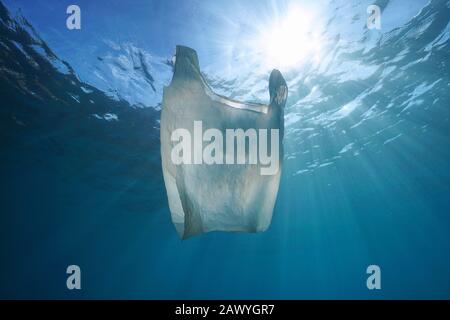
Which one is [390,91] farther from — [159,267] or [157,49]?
[159,267]

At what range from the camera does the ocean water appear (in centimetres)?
1181

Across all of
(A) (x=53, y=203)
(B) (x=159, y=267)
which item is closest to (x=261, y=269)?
(B) (x=159, y=267)

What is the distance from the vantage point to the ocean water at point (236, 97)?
1181 centimetres

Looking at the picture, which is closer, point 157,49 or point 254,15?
point 254,15

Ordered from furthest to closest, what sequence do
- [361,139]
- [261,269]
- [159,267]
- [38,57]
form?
[261,269]
[159,267]
[361,139]
[38,57]

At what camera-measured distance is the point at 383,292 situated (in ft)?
284

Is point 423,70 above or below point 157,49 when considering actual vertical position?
above

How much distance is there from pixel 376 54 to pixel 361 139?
965cm

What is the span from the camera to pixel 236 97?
14.2 m

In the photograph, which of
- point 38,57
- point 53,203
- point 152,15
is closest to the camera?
point 152,15

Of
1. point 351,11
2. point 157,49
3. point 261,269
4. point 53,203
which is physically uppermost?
point 351,11

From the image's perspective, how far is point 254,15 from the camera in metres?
10.4

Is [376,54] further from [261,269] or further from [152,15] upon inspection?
[261,269]
